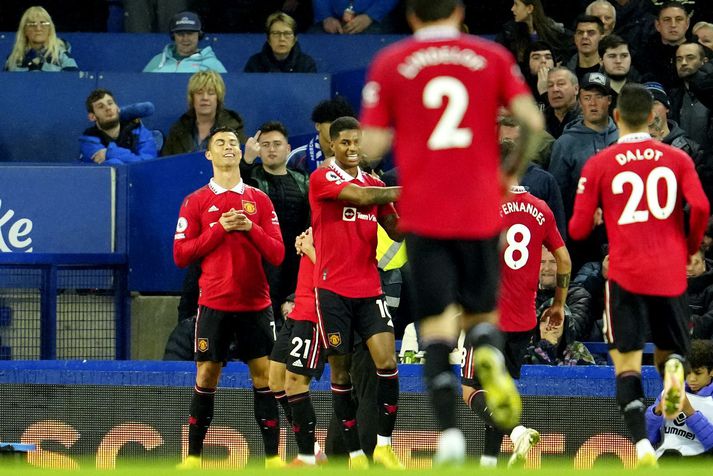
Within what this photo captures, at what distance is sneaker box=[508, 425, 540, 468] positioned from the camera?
30.5 feet

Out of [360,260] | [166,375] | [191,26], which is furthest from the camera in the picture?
[191,26]

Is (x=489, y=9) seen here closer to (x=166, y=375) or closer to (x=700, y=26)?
(x=700, y=26)

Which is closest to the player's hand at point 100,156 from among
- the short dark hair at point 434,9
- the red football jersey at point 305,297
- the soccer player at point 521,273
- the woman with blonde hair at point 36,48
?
the woman with blonde hair at point 36,48

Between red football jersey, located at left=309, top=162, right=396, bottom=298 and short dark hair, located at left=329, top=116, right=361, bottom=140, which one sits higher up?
short dark hair, located at left=329, top=116, right=361, bottom=140

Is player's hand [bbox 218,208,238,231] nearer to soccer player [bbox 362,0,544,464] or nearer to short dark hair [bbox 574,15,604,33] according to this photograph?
soccer player [bbox 362,0,544,464]

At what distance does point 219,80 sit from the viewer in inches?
535

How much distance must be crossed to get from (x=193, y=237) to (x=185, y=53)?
461 centimetres

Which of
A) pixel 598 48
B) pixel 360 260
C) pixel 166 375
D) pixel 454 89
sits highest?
pixel 598 48

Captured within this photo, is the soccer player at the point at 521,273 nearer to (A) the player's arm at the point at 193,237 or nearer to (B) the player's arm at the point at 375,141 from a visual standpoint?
(A) the player's arm at the point at 193,237

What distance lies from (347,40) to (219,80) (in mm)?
2378

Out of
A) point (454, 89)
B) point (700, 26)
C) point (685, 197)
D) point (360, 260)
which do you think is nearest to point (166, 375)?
point (360, 260)

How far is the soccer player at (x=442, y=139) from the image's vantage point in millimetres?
6906

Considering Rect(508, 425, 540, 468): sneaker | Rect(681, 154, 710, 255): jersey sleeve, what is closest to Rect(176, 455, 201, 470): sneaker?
Rect(508, 425, 540, 468): sneaker

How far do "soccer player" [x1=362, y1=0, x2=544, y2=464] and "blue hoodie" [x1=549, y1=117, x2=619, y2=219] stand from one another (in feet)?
19.1
